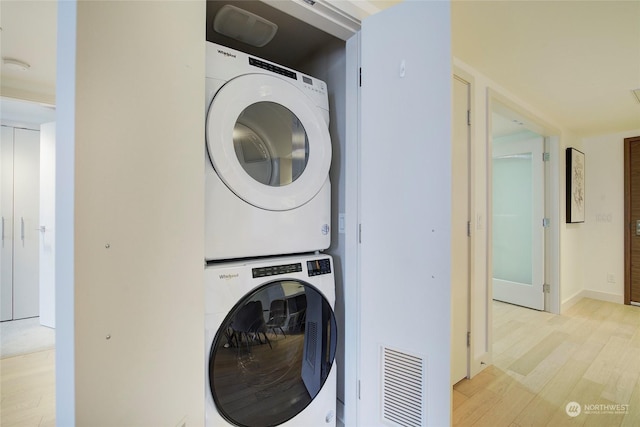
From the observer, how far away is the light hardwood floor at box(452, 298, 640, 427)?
5.13 ft

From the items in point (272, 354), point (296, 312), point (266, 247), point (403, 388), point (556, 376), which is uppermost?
point (266, 247)

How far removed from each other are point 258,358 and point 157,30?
1.09 meters

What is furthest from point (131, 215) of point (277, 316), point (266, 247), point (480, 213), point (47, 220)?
point (47, 220)

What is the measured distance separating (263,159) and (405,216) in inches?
25.1

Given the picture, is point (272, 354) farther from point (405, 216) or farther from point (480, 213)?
point (480, 213)

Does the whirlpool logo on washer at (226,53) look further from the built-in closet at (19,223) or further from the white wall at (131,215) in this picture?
the built-in closet at (19,223)

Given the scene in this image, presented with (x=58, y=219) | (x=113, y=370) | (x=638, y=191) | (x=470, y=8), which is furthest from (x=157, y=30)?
(x=638, y=191)

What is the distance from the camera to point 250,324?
1.01m

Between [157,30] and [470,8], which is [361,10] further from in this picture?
[157,30]

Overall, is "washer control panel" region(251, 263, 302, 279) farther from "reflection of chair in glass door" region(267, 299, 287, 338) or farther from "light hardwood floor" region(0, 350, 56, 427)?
"light hardwood floor" region(0, 350, 56, 427)

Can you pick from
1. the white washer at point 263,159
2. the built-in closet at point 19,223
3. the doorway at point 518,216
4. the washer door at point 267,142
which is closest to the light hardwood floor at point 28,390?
the built-in closet at point 19,223

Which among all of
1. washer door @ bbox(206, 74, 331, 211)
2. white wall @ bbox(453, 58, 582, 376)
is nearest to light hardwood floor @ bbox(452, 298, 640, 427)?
white wall @ bbox(453, 58, 582, 376)

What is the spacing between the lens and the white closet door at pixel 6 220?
114 inches

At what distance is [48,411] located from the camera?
1566 mm
